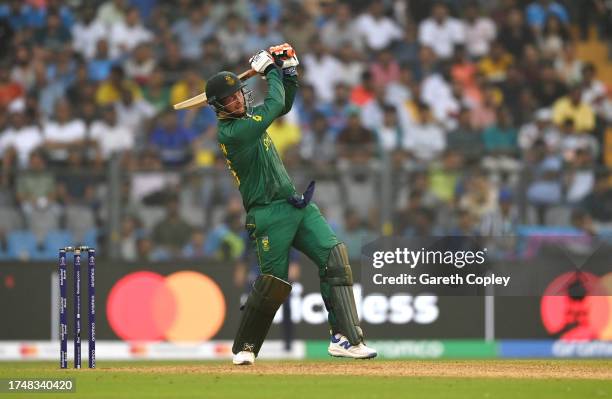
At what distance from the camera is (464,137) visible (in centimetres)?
1809

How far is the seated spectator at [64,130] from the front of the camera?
59.9 feet

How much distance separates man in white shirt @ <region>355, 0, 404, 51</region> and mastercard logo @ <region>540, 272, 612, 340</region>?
231 inches

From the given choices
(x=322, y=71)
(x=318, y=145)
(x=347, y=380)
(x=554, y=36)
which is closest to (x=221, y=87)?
(x=347, y=380)

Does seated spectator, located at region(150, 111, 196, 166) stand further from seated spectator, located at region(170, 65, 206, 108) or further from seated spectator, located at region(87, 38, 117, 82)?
seated spectator, located at region(87, 38, 117, 82)

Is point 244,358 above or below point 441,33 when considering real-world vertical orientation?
below

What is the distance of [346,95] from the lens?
62.4 ft

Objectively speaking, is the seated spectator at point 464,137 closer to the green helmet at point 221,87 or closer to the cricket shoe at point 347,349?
the cricket shoe at point 347,349

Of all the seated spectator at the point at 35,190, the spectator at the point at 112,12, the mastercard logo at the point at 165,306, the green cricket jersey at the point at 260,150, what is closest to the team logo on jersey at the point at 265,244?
the green cricket jersey at the point at 260,150

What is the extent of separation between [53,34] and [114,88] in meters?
Result: 1.69

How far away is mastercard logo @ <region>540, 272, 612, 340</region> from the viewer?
1581 cm

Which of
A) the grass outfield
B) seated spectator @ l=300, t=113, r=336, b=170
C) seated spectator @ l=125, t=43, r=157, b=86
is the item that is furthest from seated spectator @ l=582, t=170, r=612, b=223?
seated spectator @ l=125, t=43, r=157, b=86

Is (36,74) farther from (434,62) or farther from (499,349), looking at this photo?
(499,349)

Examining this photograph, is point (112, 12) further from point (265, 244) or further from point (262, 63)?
point (265, 244)

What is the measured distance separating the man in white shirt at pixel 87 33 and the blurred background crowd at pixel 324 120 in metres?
0.03
